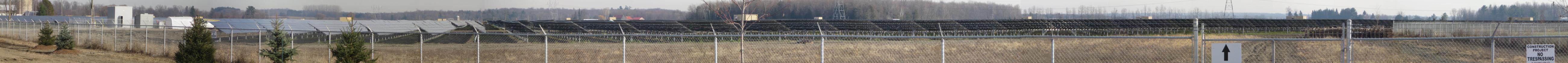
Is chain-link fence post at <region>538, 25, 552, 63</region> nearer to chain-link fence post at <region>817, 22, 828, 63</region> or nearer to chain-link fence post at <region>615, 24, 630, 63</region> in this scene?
chain-link fence post at <region>615, 24, 630, 63</region>

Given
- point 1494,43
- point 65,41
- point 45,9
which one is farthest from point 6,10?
point 1494,43

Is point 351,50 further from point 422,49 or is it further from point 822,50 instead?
point 822,50

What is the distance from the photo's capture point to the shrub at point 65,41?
1328 centimetres

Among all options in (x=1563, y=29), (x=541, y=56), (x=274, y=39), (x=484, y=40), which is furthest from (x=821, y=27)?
(x=274, y=39)

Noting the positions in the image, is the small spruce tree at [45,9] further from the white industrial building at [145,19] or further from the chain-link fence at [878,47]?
the chain-link fence at [878,47]

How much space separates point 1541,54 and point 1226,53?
208 centimetres

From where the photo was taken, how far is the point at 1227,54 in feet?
20.7

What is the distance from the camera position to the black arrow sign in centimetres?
626

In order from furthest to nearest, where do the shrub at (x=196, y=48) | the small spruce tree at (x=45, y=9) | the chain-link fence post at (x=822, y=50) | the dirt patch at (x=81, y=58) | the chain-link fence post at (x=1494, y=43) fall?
the small spruce tree at (x=45, y=9) < the dirt patch at (x=81, y=58) < the shrub at (x=196, y=48) < the chain-link fence post at (x=822, y=50) < the chain-link fence post at (x=1494, y=43)

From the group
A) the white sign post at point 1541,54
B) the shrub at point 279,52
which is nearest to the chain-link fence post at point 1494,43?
the white sign post at point 1541,54

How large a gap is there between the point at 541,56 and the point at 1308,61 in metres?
7.84

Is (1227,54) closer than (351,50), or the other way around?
(1227,54)

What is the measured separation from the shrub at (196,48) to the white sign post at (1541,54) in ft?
32.9

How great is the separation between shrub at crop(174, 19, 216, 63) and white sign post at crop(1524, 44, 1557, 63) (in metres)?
10.0
